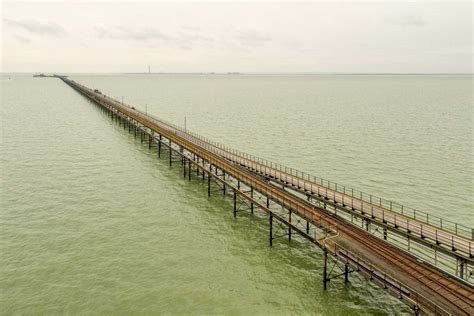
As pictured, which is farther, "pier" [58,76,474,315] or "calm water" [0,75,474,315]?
"calm water" [0,75,474,315]

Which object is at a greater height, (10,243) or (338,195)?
(338,195)

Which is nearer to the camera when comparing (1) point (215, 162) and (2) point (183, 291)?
(2) point (183, 291)

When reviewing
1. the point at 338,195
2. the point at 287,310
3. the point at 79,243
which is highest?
the point at 338,195

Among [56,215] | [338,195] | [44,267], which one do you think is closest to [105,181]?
[56,215]

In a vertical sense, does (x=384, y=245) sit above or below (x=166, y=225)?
above

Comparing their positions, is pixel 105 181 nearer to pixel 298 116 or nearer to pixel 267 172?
pixel 267 172

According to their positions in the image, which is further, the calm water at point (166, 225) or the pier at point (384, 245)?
the calm water at point (166, 225)

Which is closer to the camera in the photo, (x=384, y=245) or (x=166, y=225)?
(x=384, y=245)

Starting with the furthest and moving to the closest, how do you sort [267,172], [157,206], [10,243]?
1. [267,172]
2. [157,206]
3. [10,243]

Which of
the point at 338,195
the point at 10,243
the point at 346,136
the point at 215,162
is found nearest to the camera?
the point at 10,243

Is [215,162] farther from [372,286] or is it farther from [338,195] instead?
[372,286]
